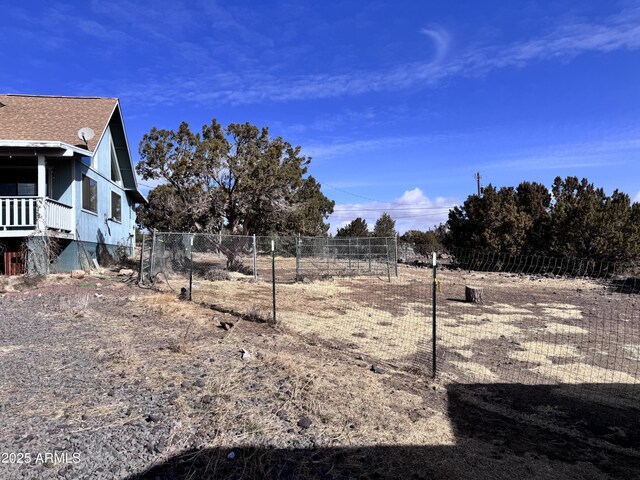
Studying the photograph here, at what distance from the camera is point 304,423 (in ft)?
12.7

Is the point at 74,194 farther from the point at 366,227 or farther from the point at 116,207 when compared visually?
the point at 366,227

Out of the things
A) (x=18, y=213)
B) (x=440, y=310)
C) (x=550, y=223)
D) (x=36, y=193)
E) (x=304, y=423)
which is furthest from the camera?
(x=550, y=223)

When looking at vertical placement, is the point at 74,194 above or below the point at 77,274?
above

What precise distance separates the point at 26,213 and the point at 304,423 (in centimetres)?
1258

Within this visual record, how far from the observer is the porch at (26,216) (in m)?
12.5

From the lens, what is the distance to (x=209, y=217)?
65.4ft

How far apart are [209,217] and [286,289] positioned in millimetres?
6708

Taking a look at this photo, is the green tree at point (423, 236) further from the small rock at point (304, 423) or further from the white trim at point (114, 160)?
the small rock at point (304, 423)

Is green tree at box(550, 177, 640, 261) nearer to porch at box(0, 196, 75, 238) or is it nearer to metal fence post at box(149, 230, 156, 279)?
metal fence post at box(149, 230, 156, 279)

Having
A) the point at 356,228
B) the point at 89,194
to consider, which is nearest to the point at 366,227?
the point at 356,228

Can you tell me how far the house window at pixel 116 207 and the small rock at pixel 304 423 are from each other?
18.2 meters

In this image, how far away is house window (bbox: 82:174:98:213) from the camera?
51.2ft

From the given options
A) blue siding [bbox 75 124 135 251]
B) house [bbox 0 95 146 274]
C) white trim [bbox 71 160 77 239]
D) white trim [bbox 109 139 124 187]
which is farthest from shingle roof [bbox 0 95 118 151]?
white trim [bbox 109 139 124 187]

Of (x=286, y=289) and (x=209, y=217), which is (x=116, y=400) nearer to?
(x=286, y=289)
